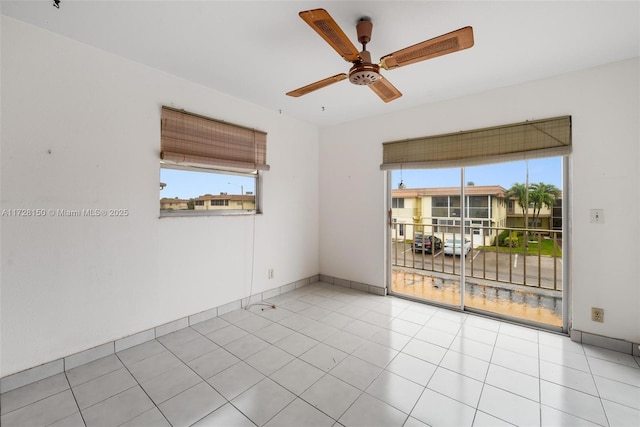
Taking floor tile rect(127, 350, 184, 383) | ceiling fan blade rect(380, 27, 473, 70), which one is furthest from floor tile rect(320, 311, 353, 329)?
ceiling fan blade rect(380, 27, 473, 70)

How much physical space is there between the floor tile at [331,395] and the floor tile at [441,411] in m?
0.40

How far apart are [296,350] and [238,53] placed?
2.63 meters

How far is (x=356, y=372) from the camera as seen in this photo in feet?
6.60

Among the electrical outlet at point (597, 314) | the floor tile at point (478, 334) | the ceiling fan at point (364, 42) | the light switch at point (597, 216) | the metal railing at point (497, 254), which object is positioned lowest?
the floor tile at point (478, 334)

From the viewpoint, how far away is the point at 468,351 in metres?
2.30

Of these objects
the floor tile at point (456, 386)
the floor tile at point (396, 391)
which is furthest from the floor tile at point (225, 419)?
the floor tile at point (456, 386)

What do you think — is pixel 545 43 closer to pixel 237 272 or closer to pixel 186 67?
pixel 186 67

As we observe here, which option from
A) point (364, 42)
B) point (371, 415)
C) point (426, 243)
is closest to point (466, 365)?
point (371, 415)

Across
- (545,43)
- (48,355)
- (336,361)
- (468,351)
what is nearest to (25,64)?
(48,355)

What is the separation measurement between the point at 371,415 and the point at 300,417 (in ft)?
1.42

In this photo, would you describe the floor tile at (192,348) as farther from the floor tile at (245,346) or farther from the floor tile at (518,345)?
the floor tile at (518,345)

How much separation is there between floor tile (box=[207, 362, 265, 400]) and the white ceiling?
2580 millimetres

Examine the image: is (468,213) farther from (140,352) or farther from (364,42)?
(140,352)

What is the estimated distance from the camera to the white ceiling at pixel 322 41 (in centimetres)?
171
